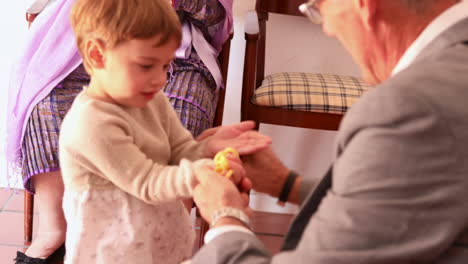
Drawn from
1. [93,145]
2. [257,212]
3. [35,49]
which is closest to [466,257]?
[93,145]

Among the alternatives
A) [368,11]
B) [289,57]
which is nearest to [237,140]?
[368,11]

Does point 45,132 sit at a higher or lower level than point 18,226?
higher

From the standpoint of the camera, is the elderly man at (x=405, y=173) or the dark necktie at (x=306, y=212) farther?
the dark necktie at (x=306, y=212)

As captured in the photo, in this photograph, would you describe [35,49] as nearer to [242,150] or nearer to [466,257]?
[242,150]

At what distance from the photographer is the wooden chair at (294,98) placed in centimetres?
237

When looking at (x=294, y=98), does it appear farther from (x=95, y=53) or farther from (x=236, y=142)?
(x=95, y=53)

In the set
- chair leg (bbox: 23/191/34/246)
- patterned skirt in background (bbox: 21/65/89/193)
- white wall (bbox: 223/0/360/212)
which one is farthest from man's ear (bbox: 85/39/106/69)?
white wall (bbox: 223/0/360/212)

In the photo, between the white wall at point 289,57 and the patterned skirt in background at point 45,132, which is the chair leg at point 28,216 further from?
the white wall at point 289,57

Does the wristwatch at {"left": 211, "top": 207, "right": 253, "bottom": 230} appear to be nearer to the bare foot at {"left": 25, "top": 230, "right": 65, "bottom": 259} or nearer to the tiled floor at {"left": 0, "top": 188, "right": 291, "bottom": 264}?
the bare foot at {"left": 25, "top": 230, "right": 65, "bottom": 259}

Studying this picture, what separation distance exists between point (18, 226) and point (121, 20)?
1870 mm

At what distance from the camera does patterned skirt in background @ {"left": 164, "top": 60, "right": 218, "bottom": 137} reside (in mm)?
2078

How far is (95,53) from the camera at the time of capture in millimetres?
1147

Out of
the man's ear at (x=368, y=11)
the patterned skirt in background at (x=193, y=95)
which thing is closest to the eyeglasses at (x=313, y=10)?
the man's ear at (x=368, y=11)

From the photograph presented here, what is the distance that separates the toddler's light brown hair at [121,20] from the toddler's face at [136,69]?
17mm
